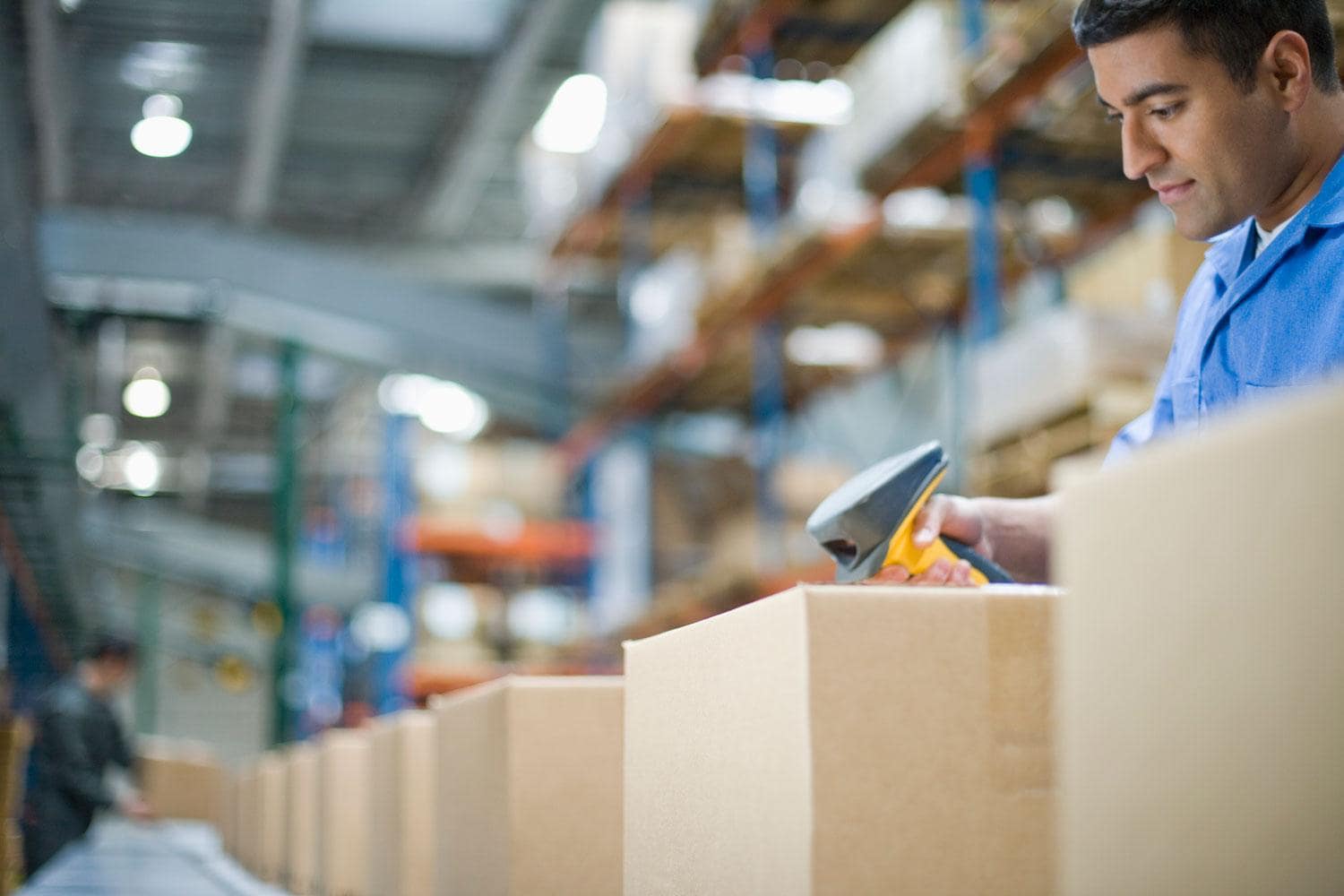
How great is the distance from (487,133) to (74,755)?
6871 mm

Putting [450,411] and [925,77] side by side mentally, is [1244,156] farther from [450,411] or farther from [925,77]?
[450,411]

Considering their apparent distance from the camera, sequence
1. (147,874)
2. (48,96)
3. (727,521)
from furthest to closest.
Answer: (48,96) → (727,521) → (147,874)

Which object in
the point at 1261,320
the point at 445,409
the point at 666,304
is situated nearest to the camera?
the point at 1261,320

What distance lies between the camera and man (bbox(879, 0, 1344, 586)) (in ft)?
5.10

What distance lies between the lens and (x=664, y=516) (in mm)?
10039

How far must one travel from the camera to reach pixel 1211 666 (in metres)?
0.72

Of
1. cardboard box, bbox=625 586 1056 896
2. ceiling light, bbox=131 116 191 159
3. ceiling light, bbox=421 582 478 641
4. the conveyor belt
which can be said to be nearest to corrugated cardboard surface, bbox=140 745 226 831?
the conveyor belt

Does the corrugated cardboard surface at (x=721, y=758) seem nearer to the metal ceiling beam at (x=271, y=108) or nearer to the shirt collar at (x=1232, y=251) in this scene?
the shirt collar at (x=1232, y=251)

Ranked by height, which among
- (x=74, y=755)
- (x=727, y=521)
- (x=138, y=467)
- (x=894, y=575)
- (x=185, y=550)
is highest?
(x=138, y=467)

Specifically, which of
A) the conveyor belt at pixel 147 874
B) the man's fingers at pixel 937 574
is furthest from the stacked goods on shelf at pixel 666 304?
the man's fingers at pixel 937 574

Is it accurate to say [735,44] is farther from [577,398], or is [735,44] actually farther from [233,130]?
[233,130]

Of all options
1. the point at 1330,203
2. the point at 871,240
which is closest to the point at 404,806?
the point at 1330,203

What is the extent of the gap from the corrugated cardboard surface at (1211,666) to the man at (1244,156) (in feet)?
2.64

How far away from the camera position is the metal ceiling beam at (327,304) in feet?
37.6
